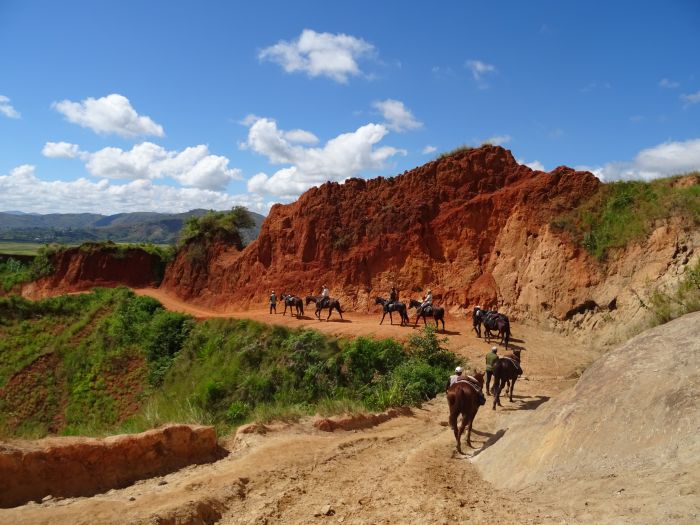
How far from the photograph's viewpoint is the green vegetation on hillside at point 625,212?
766 inches

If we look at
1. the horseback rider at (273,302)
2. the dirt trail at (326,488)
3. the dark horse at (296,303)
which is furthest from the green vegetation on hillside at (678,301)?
the horseback rider at (273,302)

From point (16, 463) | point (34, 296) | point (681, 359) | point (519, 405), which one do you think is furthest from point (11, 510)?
point (34, 296)

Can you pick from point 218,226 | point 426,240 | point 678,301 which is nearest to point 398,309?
point 426,240

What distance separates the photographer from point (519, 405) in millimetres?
12617

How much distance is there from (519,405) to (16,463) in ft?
35.5

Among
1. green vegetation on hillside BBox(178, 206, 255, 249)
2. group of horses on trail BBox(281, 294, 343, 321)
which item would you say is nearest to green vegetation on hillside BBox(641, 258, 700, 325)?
group of horses on trail BBox(281, 294, 343, 321)

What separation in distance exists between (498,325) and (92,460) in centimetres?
1515

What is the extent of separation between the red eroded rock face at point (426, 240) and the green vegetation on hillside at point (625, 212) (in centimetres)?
81

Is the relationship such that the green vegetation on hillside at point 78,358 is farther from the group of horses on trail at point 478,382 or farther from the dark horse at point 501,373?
the dark horse at point 501,373

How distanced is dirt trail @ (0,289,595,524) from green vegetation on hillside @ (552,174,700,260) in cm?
1267

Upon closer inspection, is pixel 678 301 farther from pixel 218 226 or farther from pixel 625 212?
pixel 218 226

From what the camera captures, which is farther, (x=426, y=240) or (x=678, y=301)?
(x=426, y=240)

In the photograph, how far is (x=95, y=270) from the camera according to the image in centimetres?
4234

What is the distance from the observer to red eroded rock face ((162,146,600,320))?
23922 millimetres
